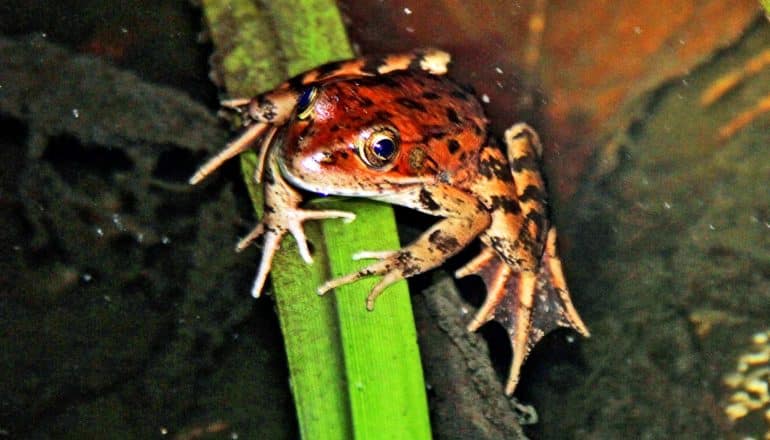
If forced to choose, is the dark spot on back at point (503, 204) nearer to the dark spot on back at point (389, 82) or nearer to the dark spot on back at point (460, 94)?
the dark spot on back at point (460, 94)

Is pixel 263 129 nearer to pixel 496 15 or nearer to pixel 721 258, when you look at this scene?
pixel 496 15

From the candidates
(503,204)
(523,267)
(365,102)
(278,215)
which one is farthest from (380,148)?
(523,267)

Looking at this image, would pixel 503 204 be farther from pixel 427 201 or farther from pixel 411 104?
pixel 411 104

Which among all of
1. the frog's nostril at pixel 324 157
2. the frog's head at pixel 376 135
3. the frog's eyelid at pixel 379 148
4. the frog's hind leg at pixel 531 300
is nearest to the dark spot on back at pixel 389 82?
the frog's head at pixel 376 135

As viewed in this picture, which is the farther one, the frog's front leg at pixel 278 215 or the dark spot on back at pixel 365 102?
the frog's front leg at pixel 278 215

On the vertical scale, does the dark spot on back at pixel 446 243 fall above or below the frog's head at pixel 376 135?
below

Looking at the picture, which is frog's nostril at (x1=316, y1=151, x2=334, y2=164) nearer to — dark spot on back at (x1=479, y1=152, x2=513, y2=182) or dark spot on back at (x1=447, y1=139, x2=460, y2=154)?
dark spot on back at (x1=447, y1=139, x2=460, y2=154)

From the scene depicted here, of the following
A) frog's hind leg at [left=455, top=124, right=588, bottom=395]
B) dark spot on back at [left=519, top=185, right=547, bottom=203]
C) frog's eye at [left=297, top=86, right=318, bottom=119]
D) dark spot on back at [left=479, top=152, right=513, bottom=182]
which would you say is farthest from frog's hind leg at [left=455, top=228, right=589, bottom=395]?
frog's eye at [left=297, top=86, right=318, bottom=119]

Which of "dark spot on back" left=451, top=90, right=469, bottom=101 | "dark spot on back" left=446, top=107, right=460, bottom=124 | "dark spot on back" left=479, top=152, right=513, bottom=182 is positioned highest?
"dark spot on back" left=451, top=90, right=469, bottom=101
